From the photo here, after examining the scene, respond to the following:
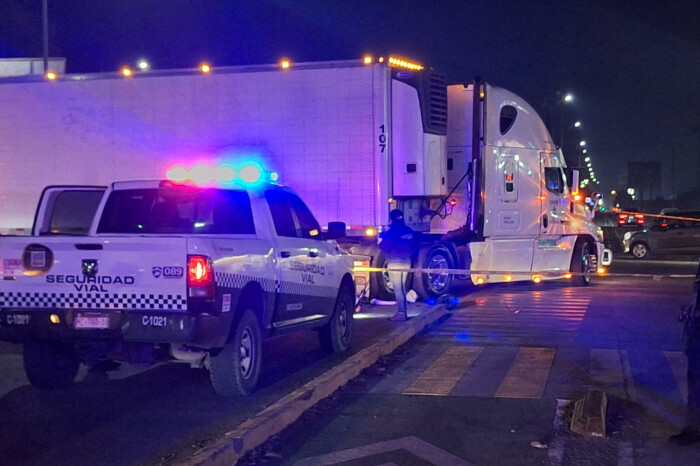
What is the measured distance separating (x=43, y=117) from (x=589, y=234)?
11671mm

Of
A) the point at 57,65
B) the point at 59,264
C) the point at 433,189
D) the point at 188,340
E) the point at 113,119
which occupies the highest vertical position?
the point at 57,65

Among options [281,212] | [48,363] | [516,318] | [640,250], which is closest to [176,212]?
[281,212]

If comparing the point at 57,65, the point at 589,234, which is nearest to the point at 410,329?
the point at 589,234

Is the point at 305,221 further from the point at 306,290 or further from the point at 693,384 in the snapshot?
the point at 693,384

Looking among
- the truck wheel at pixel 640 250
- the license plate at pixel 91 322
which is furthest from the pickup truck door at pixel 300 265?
the truck wheel at pixel 640 250

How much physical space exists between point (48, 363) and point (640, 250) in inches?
982

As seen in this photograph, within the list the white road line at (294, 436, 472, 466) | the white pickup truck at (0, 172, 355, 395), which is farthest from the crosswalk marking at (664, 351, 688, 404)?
the white pickup truck at (0, 172, 355, 395)

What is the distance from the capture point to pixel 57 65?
2777 centimetres

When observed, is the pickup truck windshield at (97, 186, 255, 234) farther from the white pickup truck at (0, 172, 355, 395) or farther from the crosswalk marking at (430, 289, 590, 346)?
the crosswalk marking at (430, 289, 590, 346)

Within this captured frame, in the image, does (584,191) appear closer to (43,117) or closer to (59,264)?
(43,117)

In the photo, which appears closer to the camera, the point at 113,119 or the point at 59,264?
the point at 59,264

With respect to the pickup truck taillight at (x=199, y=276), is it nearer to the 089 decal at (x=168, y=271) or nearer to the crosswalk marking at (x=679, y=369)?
the 089 decal at (x=168, y=271)

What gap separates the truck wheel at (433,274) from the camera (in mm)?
14656

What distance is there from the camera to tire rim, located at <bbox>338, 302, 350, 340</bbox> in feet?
32.9
